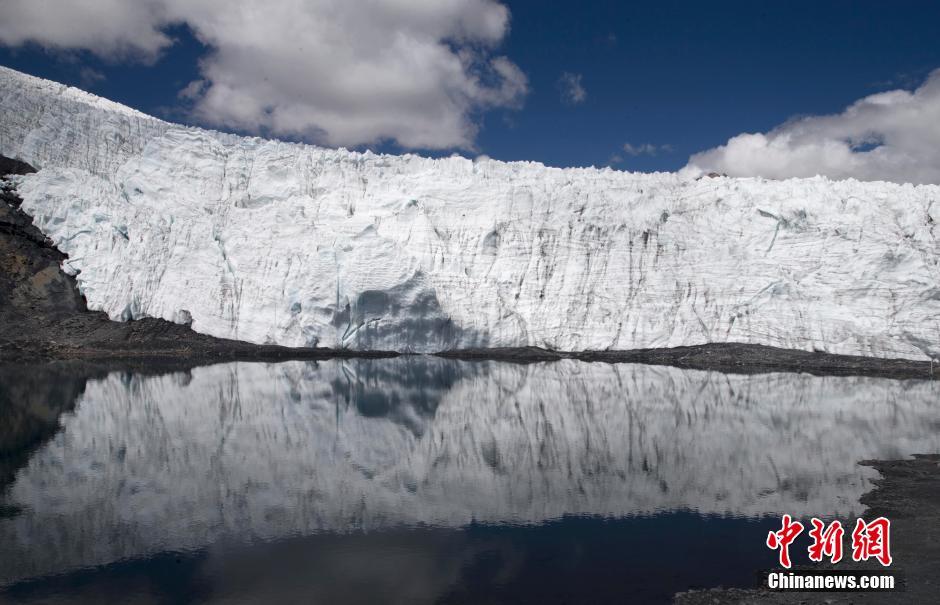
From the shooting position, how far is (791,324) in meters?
31.1

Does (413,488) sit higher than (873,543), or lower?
lower

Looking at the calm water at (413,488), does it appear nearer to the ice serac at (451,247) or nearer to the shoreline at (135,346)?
the shoreline at (135,346)

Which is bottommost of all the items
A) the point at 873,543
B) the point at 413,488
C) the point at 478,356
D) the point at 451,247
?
the point at 413,488

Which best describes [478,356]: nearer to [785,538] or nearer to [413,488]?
[413,488]

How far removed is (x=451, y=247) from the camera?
1411 inches

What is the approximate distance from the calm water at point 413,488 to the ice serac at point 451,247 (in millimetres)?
11357

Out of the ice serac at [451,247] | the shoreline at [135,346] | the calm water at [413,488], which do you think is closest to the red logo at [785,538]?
the calm water at [413,488]

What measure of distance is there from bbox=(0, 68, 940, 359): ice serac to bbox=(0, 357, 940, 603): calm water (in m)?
11.4

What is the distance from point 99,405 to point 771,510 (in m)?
15.9

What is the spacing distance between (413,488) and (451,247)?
25.3m

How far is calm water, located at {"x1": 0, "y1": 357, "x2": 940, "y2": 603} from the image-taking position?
7734mm

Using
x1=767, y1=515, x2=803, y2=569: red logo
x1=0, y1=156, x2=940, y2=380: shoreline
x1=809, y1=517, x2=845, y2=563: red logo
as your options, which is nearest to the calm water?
x1=767, y1=515, x2=803, y2=569: red logo

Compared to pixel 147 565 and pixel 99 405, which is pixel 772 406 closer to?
pixel 147 565

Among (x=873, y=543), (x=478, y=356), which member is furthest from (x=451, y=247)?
(x=873, y=543)
